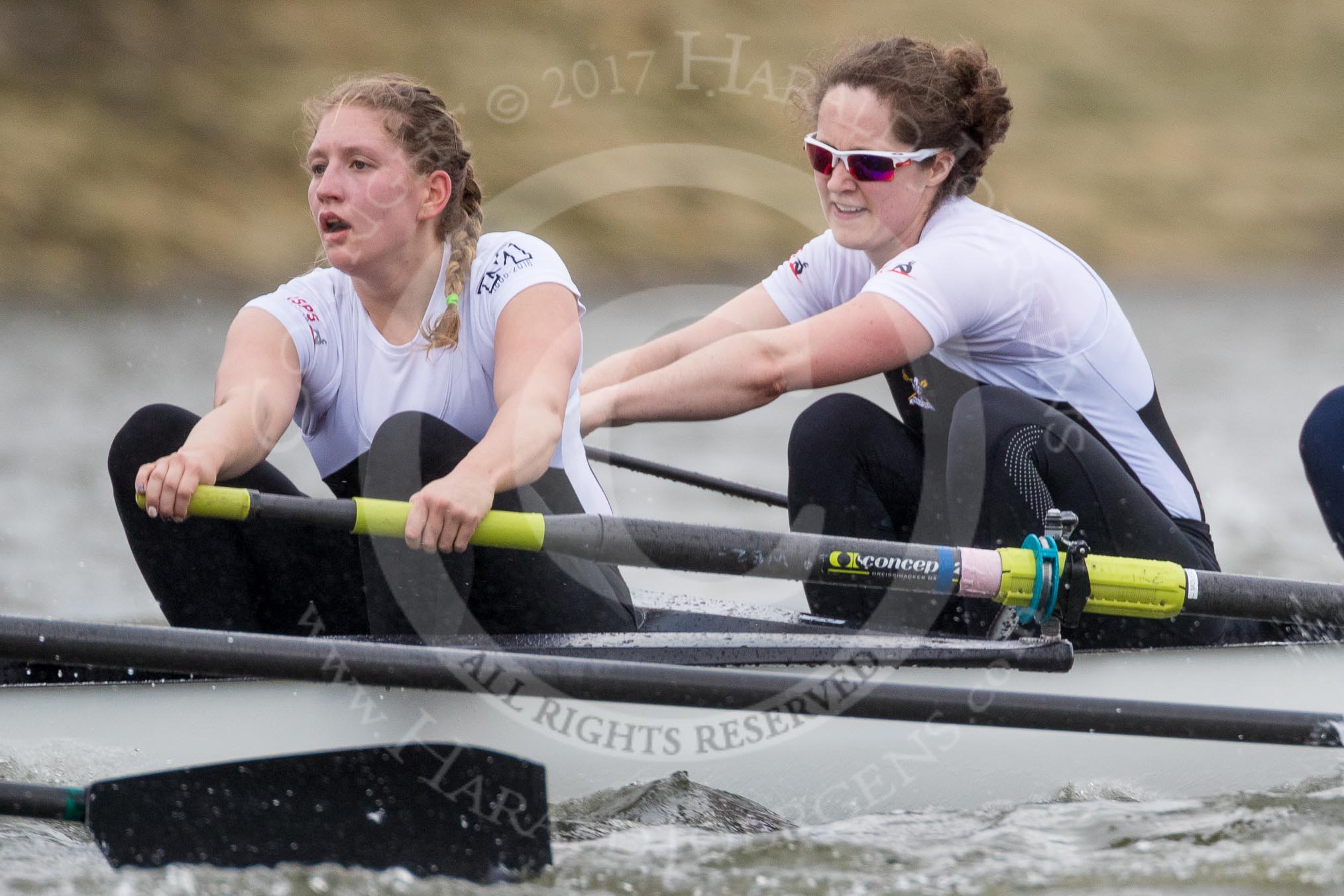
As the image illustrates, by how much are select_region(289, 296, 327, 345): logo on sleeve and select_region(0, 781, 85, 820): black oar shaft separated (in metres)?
0.73

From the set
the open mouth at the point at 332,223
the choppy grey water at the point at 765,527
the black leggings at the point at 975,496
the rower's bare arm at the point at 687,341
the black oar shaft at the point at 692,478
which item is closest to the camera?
the choppy grey water at the point at 765,527

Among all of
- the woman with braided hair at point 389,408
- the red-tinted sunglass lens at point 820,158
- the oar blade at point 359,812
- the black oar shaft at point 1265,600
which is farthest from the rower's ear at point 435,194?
the black oar shaft at point 1265,600

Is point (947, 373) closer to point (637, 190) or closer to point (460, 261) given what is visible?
point (460, 261)

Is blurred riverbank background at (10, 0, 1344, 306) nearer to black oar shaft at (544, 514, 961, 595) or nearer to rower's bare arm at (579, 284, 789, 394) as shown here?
rower's bare arm at (579, 284, 789, 394)

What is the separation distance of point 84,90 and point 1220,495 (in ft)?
45.8

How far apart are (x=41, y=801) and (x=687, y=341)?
1.46m

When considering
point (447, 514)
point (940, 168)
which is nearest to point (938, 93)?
point (940, 168)

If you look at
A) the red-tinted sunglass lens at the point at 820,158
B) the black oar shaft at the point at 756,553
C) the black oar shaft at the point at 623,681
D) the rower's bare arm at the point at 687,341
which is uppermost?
the red-tinted sunglass lens at the point at 820,158

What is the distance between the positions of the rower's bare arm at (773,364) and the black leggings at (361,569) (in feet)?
1.33

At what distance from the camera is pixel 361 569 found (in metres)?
2.08

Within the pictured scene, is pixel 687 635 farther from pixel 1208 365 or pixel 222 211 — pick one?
pixel 222 211

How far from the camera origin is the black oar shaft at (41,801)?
72.9 inches

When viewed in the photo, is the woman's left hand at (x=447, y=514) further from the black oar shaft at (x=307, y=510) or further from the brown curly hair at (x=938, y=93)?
the brown curly hair at (x=938, y=93)

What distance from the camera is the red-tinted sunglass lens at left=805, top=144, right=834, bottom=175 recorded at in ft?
7.94
